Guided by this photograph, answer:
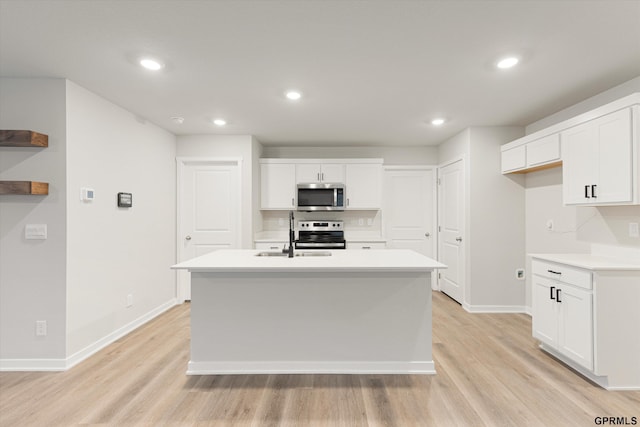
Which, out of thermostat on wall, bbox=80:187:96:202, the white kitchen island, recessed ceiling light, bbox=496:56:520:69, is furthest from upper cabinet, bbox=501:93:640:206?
thermostat on wall, bbox=80:187:96:202

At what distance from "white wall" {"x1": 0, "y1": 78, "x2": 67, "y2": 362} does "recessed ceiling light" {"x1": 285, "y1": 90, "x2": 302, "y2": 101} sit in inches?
74.2

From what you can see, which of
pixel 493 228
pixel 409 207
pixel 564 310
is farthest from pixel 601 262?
pixel 409 207

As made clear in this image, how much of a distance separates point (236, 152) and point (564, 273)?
3.96 meters

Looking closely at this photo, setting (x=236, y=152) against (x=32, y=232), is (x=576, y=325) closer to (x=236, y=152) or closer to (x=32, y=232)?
(x=236, y=152)

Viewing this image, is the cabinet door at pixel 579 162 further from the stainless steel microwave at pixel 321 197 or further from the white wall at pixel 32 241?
the white wall at pixel 32 241

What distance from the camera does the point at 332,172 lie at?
4.85m

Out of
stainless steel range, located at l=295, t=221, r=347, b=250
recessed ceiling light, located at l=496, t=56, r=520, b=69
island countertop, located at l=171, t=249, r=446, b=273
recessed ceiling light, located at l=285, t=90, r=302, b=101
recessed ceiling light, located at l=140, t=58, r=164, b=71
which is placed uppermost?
recessed ceiling light, located at l=285, t=90, r=302, b=101

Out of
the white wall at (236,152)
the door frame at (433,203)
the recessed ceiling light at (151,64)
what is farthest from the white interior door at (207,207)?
the door frame at (433,203)

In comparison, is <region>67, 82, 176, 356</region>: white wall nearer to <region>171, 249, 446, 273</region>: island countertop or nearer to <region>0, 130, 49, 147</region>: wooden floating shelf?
<region>0, 130, 49, 147</region>: wooden floating shelf

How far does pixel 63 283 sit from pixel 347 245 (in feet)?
11.1

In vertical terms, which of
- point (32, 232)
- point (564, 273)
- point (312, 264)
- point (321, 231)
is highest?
point (32, 232)

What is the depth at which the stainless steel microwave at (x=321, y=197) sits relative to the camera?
4.77 metres

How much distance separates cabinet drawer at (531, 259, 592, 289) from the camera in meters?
2.31

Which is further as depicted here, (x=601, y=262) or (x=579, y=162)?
(x=579, y=162)
